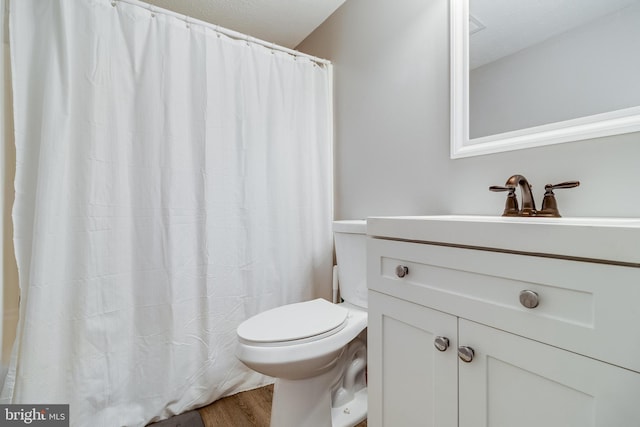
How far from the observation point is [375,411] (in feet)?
3.02

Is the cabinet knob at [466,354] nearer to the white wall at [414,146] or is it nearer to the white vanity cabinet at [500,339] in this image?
the white vanity cabinet at [500,339]

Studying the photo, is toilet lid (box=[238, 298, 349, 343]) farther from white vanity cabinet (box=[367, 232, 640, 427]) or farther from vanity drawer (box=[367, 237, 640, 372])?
vanity drawer (box=[367, 237, 640, 372])

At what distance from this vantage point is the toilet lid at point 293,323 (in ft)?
3.40

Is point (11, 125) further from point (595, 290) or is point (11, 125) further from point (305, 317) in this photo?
point (595, 290)

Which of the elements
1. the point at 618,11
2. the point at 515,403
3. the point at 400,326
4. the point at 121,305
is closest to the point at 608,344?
the point at 515,403

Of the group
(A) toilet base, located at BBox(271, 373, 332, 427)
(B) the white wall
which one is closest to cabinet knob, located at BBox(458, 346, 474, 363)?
(B) the white wall

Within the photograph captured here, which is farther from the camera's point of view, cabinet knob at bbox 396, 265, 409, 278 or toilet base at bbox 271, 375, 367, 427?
toilet base at bbox 271, 375, 367, 427

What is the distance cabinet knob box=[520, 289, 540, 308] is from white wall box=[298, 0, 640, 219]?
46 centimetres

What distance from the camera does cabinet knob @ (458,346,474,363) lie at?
0.67 metres

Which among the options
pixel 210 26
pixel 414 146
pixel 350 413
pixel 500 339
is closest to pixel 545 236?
pixel 500 339

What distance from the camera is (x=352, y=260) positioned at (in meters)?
1.42

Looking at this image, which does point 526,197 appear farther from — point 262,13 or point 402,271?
point 262,13

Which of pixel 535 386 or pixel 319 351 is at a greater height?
pixel 535 386

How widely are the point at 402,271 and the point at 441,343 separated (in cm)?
21
